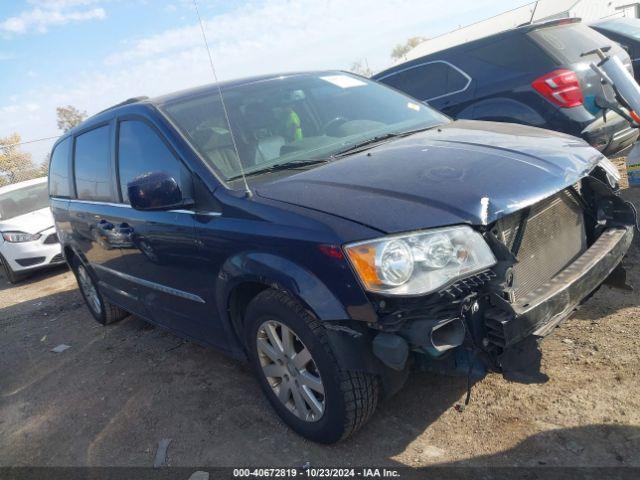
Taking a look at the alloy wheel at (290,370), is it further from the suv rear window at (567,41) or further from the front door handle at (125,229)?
the suv rear window at (567,41)

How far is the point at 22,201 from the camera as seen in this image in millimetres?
9383

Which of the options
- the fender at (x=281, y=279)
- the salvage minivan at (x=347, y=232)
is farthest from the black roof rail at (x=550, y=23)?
the fender at (x=281, y=279)

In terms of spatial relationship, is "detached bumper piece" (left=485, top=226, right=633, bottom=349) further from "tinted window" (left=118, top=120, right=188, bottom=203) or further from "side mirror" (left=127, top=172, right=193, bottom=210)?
"tinted window" (left=118, top=120, right=188, bottom=203)

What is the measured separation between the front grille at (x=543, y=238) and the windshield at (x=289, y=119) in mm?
1123

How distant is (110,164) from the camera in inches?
154

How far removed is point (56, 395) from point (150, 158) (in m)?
2.09

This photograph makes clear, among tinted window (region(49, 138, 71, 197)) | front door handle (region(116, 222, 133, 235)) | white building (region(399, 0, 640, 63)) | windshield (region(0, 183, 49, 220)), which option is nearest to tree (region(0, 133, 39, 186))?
windshield (region(0, 183, 49, 220))

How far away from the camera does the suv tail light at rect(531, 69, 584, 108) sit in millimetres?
4961

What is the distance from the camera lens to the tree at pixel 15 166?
16875 millimetres

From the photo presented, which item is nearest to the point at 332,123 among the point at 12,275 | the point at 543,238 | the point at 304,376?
the point at 543,238

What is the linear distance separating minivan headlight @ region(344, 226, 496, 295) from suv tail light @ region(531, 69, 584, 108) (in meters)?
3.48

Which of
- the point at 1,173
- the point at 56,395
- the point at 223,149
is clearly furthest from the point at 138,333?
the point at 1,173

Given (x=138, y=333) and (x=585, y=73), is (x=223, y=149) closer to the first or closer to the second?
(x=138, y=333)

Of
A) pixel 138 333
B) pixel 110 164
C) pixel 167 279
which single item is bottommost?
pixel 138 333
